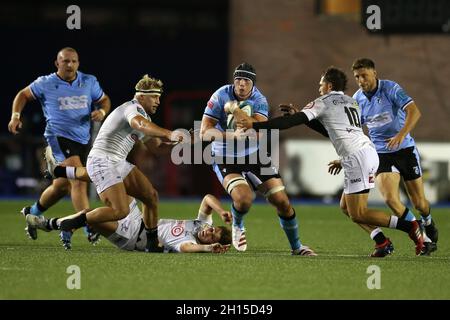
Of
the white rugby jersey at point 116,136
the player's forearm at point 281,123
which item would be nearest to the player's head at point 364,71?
the player's forearm at point 281,123

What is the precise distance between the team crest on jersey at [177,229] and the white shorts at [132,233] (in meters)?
0.29

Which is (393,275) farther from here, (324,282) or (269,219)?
(269,219)

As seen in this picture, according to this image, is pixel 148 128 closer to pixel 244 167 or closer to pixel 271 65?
pixel 244 167

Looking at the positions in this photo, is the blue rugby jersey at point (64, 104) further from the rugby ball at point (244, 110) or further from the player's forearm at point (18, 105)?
the rugby ball at point (244, 110)

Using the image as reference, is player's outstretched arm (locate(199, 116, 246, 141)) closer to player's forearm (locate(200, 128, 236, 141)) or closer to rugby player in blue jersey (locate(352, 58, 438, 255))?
player's forearm (locate(200, 128, 236, 141))

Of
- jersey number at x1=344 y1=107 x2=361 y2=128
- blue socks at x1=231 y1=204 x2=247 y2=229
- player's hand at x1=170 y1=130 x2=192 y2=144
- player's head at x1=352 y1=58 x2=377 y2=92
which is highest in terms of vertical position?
player's head at x1=352 y1=58 x2=377 y2=92

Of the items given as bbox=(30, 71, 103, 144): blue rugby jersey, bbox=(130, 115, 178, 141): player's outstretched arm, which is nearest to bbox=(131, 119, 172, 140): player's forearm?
bbox=(130, 115, 178, 141): player's outstretched arm

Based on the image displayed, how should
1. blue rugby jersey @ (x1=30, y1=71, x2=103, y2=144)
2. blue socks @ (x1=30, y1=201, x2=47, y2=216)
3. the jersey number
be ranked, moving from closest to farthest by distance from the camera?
the jersey number → blue socks @ (x1=30, y1=201, x2=47, y2=216) → blue rugby jersey @ (x1=30, y1=71, x2=103, y2=144)

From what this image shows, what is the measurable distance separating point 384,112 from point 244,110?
5.30ft

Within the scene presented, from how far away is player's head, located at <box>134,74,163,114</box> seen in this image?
987cm

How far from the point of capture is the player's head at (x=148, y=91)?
9.87 meters

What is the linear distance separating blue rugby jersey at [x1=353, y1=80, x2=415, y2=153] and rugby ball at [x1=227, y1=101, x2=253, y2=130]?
1276mm

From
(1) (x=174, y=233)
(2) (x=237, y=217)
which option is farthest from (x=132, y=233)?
(2) (x=237, y=217)
